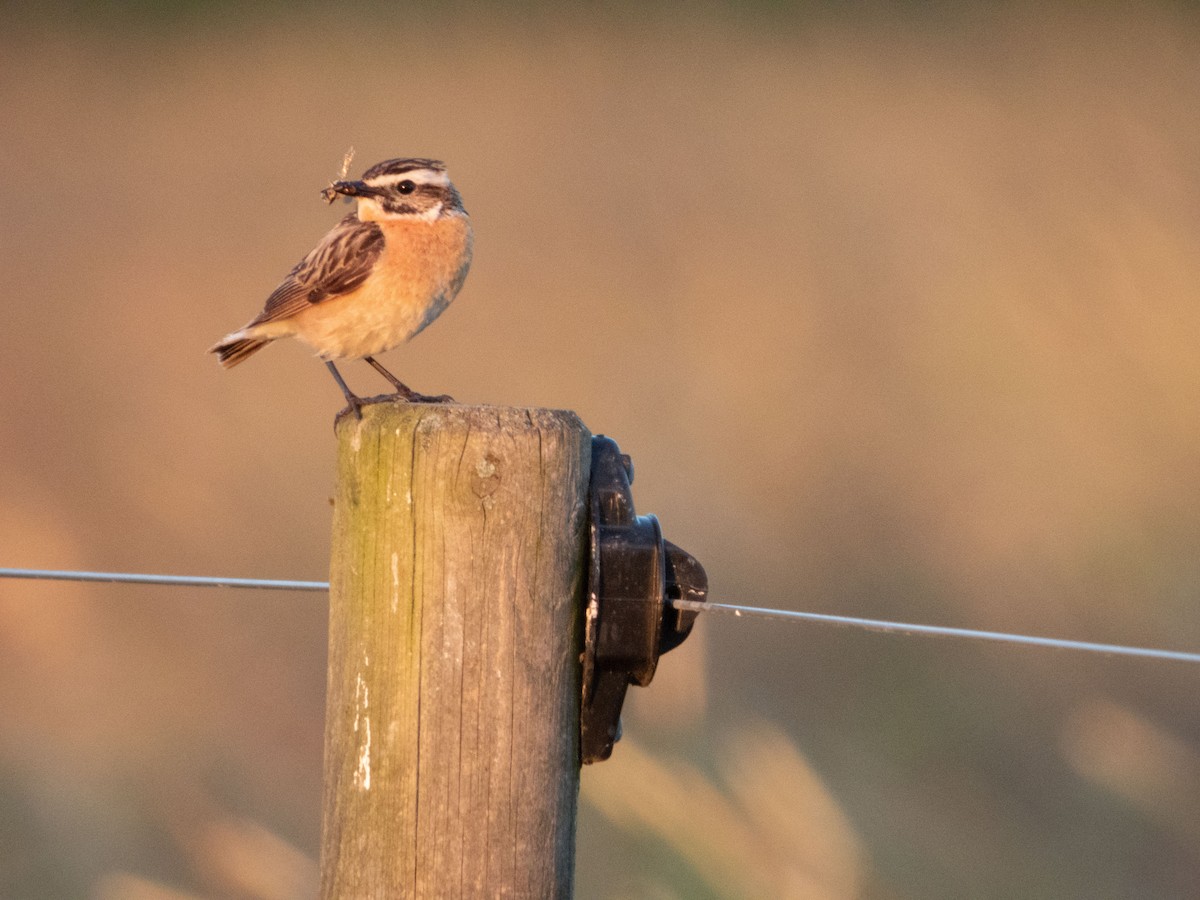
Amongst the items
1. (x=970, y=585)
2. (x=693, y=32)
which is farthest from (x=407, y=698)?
(x=693, y=32)

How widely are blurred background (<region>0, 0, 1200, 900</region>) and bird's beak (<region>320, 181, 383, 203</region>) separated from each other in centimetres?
175

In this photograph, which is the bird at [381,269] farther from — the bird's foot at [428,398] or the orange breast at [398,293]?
the bird's foot at [428,398]

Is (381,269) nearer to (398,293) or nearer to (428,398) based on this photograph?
(398,293)

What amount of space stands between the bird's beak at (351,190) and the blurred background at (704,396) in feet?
5.73

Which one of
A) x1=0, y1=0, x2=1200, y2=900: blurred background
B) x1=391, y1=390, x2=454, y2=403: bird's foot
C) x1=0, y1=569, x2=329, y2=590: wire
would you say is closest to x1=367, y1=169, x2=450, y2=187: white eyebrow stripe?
x1=391, y1=390, x2=454, y2=403: bird's foot

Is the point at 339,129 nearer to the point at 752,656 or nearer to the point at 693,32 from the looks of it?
the point at 693,32

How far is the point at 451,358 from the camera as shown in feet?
28.1

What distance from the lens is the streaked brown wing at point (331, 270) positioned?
160 inches

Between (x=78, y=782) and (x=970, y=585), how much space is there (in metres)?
4.26

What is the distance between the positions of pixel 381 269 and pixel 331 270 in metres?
0.16

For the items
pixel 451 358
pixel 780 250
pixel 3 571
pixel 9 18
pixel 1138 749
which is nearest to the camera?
pixel 3 571

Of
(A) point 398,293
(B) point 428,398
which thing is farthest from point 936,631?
(A) point 398,293

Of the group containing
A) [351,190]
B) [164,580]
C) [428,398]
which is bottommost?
[164,580]

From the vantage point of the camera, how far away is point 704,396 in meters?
8.71
